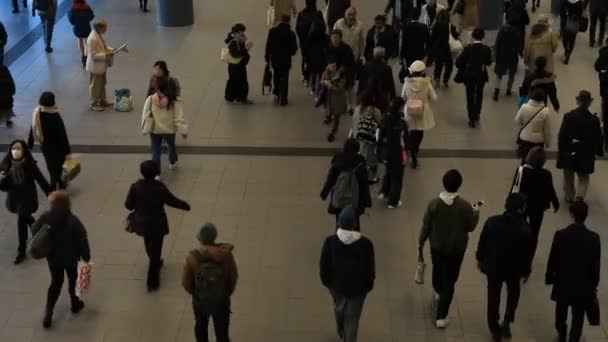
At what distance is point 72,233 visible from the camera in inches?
310

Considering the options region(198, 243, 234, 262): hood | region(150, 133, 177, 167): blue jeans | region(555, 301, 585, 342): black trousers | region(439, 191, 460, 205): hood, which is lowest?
region(555, 301, 585, 342): black trousers

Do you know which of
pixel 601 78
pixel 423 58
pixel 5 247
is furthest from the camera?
pixel 423 58

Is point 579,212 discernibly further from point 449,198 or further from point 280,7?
point 280,7

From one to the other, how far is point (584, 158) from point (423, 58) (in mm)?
4776

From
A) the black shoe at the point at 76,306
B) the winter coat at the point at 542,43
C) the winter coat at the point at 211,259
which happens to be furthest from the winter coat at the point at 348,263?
the winter coat at the point at 542,43

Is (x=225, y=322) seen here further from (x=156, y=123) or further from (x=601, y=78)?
(x=601, y=78)

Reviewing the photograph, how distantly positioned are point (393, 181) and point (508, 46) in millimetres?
4695

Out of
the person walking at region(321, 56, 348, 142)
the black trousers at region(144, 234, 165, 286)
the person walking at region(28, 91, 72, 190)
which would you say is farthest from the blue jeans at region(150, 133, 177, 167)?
the black trousers at region(144, 234, 165, 286)

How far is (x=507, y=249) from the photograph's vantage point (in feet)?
24.9

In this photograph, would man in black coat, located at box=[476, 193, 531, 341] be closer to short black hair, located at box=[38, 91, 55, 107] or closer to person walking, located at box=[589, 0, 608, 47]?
short black hair, located at box=[38, 91, 55, 107]

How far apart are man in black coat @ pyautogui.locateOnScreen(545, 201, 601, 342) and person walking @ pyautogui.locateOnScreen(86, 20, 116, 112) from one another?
27.4ft

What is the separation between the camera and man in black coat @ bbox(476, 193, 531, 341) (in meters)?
7.50

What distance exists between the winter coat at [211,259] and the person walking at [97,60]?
7262mm

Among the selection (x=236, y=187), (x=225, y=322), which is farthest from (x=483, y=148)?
(x=225, y=322)
